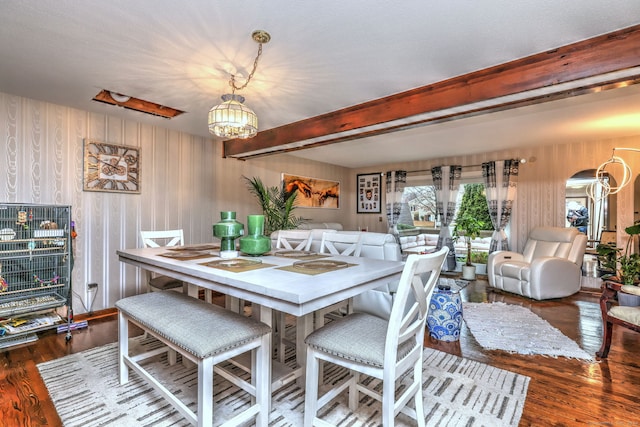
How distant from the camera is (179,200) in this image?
13.2 ft

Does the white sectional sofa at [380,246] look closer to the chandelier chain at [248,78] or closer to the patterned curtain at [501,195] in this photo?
the chandelier chain at [248,78]

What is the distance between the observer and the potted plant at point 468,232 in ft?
16.8

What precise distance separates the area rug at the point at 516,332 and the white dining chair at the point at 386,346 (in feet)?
5.12

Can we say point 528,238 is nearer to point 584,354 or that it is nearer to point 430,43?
point 584,354

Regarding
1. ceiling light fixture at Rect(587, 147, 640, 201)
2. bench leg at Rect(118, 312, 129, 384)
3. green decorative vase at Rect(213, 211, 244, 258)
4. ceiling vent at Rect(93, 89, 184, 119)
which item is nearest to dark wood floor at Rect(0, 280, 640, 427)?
bench leg at Rect(118, 312, 129, 384)

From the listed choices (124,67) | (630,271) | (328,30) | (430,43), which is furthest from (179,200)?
(630,271)

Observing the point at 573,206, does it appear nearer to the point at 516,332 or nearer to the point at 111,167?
the point at 516,332

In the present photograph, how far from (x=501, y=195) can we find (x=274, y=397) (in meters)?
4.90

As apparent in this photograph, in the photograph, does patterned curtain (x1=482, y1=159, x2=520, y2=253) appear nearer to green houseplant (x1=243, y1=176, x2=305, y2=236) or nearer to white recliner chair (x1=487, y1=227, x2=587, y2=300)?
white recliner chair (x1=487, y1=227, x2=587, y2=300)

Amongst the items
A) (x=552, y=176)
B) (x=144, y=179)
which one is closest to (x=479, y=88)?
(x=552, y=176)

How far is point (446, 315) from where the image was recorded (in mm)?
2641

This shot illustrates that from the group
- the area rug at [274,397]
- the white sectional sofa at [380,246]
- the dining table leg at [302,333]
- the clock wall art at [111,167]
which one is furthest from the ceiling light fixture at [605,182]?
the clock wall art at [111,167]

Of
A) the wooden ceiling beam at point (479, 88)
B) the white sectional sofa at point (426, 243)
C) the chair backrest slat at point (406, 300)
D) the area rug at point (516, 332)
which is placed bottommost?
the area rug at point (516, 332)

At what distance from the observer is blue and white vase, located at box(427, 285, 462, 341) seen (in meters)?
2.63
